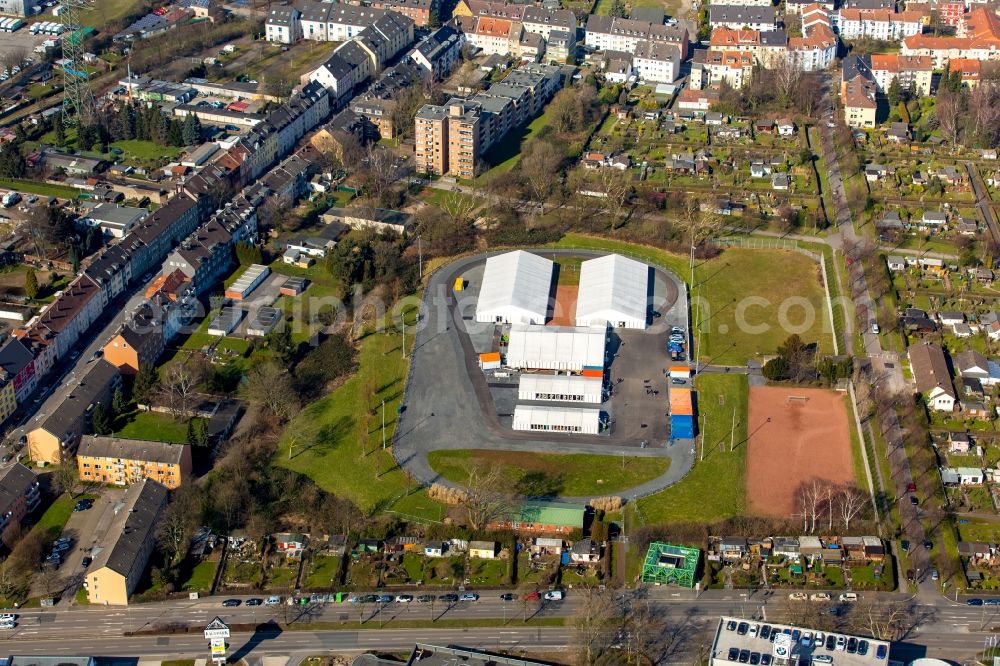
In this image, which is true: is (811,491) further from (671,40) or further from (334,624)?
(671,40)

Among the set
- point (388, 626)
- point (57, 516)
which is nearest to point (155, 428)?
point (57, 516)

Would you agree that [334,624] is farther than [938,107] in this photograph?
No

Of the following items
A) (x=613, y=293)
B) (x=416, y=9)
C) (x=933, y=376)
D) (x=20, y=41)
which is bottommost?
(x=20, y=41)

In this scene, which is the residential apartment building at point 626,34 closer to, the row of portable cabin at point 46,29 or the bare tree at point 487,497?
the row of portable cabin at point 46,29

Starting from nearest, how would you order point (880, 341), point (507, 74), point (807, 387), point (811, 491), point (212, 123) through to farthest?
1. point (811, 491)
2. point (807, 387)
3. point (880, 341)
4. point (212, 123)
5. point (507, 74)

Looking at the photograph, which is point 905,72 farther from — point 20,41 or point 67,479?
point 20,41

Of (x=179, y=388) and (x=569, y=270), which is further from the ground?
(x=179, y=388)

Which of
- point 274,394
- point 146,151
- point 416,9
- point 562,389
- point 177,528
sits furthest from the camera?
point 416,9

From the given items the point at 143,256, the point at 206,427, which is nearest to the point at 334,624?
the point at 206,427
